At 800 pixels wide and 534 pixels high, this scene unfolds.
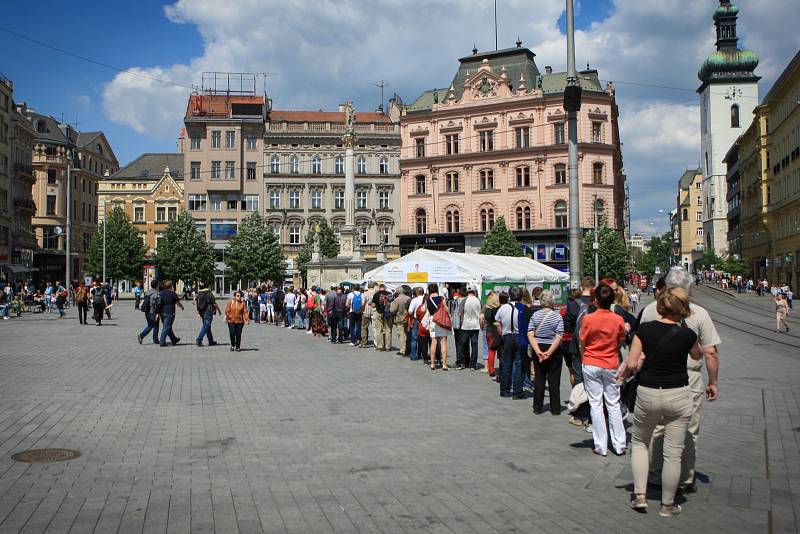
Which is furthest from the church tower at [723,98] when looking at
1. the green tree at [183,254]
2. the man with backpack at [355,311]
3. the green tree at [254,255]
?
the man with backpack at [355,311]

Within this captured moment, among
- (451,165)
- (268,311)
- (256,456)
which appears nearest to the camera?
(256,456)

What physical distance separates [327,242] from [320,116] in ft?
67.4

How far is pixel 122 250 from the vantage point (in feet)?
245

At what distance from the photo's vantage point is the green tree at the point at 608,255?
62.4 meters

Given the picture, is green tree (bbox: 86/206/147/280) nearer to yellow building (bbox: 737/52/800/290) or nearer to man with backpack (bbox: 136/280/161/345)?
man with backpack (bbox: 136/280/161/345)

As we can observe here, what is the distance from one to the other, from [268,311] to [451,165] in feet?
131

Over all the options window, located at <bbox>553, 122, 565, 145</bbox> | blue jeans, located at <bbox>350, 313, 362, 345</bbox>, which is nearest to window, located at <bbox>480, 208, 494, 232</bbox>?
window, located at <bbox>553, 122, 565, 145</bbox>

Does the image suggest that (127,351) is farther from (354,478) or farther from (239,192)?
(239,192)

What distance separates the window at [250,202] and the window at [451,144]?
21711mm

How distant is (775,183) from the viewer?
6819 cm

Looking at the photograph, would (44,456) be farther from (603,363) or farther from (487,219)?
(487,219)

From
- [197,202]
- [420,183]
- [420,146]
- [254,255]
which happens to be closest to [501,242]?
[420,183]

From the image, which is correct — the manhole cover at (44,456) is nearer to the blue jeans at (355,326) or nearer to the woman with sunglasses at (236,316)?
the woman with sunglasses at (236,316)

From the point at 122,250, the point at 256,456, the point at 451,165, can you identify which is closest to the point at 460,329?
the point at 256,456
